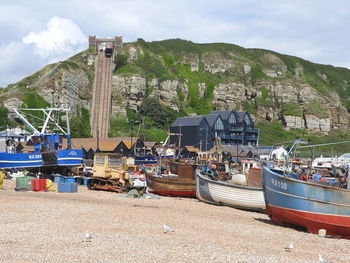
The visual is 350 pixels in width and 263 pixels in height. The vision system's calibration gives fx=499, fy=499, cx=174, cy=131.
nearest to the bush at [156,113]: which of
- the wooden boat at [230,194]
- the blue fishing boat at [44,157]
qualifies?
the blue fishing boat at [44,157]

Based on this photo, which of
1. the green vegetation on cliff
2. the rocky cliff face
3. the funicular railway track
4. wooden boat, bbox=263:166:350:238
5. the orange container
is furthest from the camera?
the rocky cliff face

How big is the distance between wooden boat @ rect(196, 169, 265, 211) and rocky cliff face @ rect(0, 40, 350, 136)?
93.2 metres

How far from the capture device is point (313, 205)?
1884 cm

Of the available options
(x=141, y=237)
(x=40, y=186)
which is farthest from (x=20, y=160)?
(x=141, y=237)

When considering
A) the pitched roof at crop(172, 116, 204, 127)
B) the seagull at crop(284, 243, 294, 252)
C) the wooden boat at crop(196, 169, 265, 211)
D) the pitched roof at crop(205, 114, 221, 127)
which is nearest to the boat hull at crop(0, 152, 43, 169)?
the wooden boat at crop(196, 169, 265, 211)

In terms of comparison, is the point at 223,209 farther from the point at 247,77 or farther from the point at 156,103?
the point at 247,77

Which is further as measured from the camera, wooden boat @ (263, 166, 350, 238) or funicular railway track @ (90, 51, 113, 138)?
Answer: funicular railway track @ (90, 51, 113, 138)

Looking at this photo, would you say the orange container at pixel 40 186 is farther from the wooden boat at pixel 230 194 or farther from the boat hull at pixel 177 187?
the wooden boat at pixel 230 194

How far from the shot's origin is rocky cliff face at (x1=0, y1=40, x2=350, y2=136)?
128m

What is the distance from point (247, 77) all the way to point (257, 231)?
508 ft

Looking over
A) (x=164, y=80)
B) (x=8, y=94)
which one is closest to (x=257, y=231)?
(x=8, y=94)

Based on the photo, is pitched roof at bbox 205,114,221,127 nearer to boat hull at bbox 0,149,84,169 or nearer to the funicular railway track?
the funicular railway track

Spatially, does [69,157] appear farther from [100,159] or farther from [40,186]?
[40,186]

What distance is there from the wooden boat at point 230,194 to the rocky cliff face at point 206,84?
93177 millimetres
